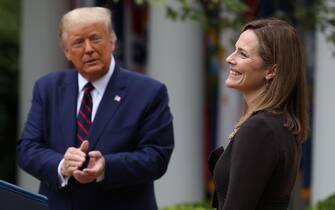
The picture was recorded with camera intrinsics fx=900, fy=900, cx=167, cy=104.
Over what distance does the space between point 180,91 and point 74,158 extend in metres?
6.20

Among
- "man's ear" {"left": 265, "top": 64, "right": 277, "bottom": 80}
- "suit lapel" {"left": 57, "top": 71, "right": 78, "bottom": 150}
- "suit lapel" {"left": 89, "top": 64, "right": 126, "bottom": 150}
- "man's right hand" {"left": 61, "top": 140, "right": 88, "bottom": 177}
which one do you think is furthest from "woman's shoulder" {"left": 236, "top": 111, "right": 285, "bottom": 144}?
"suit lapel" {"left": 57, "top": 71, "right": 78, "bottom": 150}

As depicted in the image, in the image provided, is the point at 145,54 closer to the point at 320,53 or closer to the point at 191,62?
the point at 191,62

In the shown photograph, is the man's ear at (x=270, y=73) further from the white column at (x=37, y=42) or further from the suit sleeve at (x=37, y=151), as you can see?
the white column at (x=37, y=42)

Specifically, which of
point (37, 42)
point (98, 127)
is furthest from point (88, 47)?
point (37, 42)

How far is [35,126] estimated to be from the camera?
182 inches

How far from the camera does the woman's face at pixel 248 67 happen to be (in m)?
3.41

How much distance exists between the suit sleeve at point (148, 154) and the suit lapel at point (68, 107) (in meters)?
0.27

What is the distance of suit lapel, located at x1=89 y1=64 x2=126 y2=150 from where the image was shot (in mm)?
4512

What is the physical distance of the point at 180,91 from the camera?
1040cm

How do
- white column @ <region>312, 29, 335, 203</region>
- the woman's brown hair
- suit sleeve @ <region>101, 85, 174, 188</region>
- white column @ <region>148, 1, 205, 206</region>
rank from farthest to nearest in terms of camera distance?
white column @ <region>148, 1, 205, 206</region> < white column @ <region>312, 29, 335, 203</region> < suit sleeve @ <region>101, 85, 174, 188</region> < the woman's brown hair

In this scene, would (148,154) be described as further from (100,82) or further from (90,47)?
(90,47)

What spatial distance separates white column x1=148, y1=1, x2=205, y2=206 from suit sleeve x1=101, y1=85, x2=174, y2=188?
223 inches

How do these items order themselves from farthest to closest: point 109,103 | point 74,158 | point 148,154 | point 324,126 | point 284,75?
point 324,126 → point 109,103 → point 148,154 → point 74,158 → point 284,75

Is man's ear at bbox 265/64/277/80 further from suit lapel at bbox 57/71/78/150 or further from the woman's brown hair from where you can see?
suit lapel at bbox 57/71/78/150
